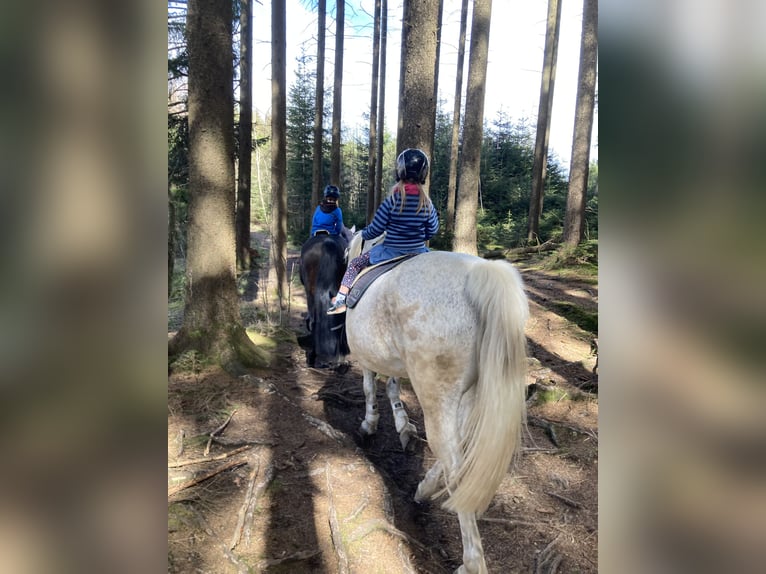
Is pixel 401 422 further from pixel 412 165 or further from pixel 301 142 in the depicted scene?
pixel 301 142

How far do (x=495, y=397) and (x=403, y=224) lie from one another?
1785 mm

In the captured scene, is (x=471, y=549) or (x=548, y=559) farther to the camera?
(x=548, y=559)

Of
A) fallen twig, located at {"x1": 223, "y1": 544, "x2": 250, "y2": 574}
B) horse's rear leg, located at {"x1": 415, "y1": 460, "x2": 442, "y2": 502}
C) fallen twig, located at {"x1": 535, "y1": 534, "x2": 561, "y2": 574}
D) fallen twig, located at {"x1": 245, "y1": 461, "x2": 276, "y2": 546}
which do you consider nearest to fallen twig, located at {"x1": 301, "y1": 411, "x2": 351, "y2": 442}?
fallen twig, located at {"x1": 245, "y1": 461, "x2": 276, "y2": 546}

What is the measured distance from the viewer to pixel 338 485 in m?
3.98

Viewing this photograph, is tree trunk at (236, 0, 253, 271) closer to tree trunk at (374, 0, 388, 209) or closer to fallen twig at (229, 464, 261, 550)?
tree trunk at (374, 0, 388, 209)

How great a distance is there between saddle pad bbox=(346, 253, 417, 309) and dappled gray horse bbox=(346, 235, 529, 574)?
0.25m

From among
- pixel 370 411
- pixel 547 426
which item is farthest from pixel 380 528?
pixel 547 426

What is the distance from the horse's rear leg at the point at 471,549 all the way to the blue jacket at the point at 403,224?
215cm

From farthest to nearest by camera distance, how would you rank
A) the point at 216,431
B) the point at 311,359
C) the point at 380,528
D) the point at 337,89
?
the point at 337,89 < the point at 311,359 < the point at 216,431 < the point at 380,528

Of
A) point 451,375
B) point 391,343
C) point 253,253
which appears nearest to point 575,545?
point 451,375

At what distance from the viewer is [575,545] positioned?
3322mm

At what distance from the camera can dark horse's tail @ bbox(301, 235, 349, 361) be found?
21.4ft

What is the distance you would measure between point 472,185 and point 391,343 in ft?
23.7
